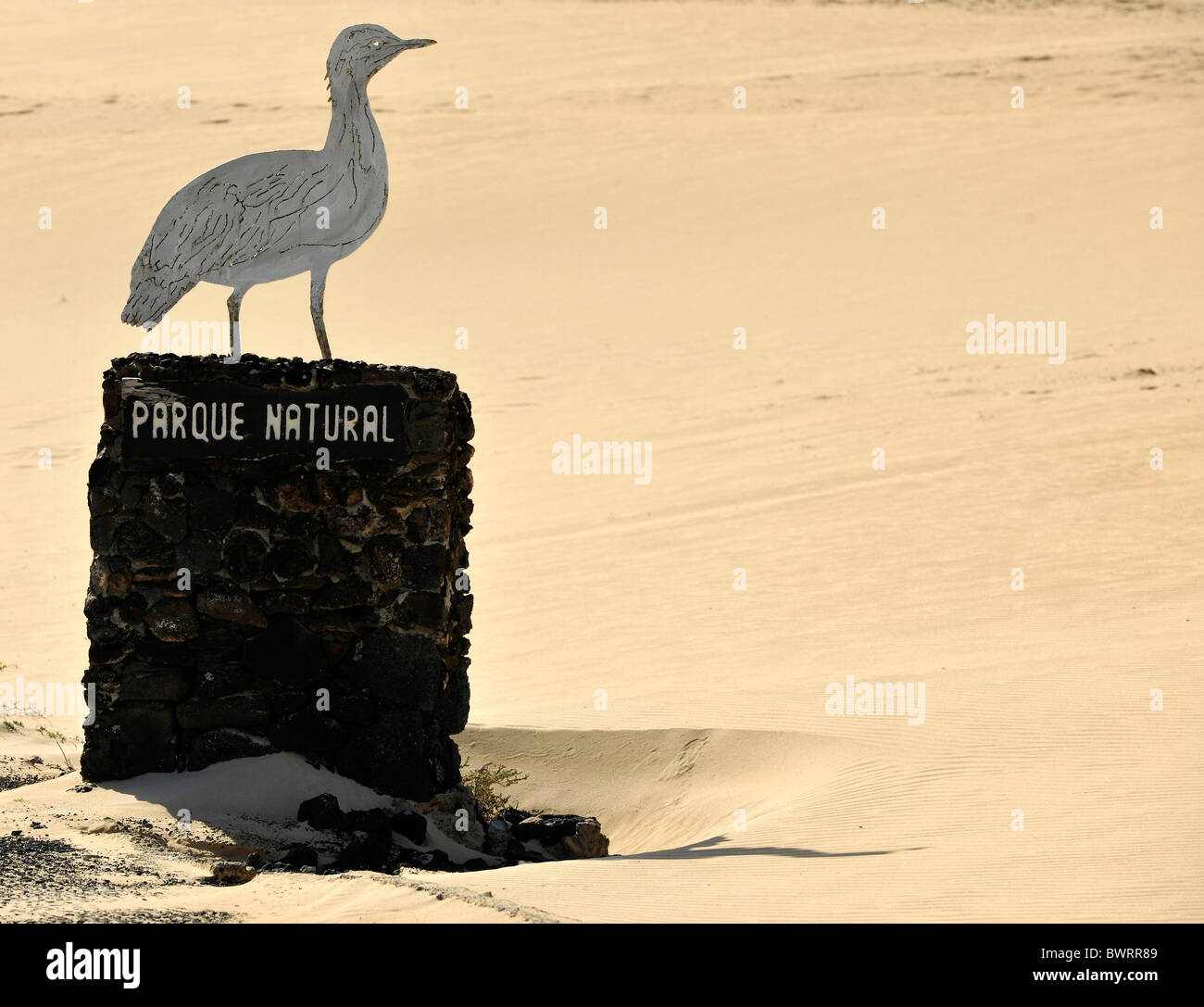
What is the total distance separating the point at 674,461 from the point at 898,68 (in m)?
18.4

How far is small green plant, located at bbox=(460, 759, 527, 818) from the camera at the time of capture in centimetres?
883

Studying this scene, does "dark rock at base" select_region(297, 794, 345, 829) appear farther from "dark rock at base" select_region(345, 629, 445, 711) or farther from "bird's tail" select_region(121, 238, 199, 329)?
"bird's tail" select_region(121, 238, 199, 329)

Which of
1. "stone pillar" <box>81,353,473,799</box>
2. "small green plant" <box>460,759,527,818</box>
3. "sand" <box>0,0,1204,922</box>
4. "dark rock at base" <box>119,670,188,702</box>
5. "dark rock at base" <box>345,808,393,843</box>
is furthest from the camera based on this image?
"small green plant" <box>460,759,527,818</box>

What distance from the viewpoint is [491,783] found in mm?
9203

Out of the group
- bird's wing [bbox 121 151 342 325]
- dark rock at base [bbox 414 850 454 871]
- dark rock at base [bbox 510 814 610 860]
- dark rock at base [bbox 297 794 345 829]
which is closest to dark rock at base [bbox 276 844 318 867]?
dark rock at base [bbox 297 794 345 829]

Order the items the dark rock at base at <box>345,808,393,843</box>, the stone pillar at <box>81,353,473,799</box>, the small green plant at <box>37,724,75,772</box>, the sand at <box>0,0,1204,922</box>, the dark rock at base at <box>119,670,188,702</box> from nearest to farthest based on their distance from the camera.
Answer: the sand at <box>0,0,1204,922</box> < the dark rock at base at <box>345,808,393,843</box> < the stone pillar at <box>81,353,473,799</box> < the dark rock at base at <box>119,670,188,702</box> < the small green plant at <box>37,724,75,772</box>

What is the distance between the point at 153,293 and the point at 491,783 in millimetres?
3273

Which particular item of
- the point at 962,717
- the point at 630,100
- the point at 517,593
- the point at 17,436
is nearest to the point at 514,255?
the point at 630,100

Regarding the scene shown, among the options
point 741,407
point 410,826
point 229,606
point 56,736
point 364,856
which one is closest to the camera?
point 364,856

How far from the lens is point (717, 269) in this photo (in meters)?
25.7

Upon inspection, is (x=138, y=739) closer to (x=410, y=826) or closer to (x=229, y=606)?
(x=229, y=606)

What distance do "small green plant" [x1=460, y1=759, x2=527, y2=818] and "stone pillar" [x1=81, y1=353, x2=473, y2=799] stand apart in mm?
1049

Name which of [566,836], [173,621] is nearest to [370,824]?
[566,836]

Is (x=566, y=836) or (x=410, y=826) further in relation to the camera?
(x=566, y=836)
